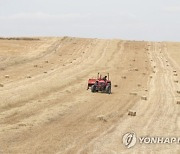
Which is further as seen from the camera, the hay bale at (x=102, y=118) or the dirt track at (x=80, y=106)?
the hay bale at (x=102, y=118)

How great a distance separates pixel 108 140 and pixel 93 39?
6257 cm

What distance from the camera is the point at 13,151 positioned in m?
12.1

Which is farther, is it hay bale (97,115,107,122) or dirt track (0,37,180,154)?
hay bale (97,115,107,122)

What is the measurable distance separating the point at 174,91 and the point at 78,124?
13.7m

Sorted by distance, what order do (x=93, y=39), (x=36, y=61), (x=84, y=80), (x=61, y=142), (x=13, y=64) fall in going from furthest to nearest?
(x=93, y=39), (x=36, y=61), (x=13, y=64), (x=84, y=80), (x=61, y=142)

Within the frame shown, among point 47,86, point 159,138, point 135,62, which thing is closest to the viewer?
point 159,138

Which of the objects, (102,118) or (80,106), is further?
(80,106)

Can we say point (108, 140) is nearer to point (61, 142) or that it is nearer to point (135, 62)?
point (61, 142)

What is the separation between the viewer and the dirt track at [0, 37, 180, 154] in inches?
529

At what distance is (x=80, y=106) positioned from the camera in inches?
807

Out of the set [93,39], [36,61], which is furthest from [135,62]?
[93,39]

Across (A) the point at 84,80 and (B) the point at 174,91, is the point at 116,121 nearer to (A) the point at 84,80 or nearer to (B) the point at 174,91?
(B) the point at 174,91

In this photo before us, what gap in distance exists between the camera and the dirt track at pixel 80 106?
13445mm

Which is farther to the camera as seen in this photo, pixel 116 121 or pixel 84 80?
pixel 84 80
